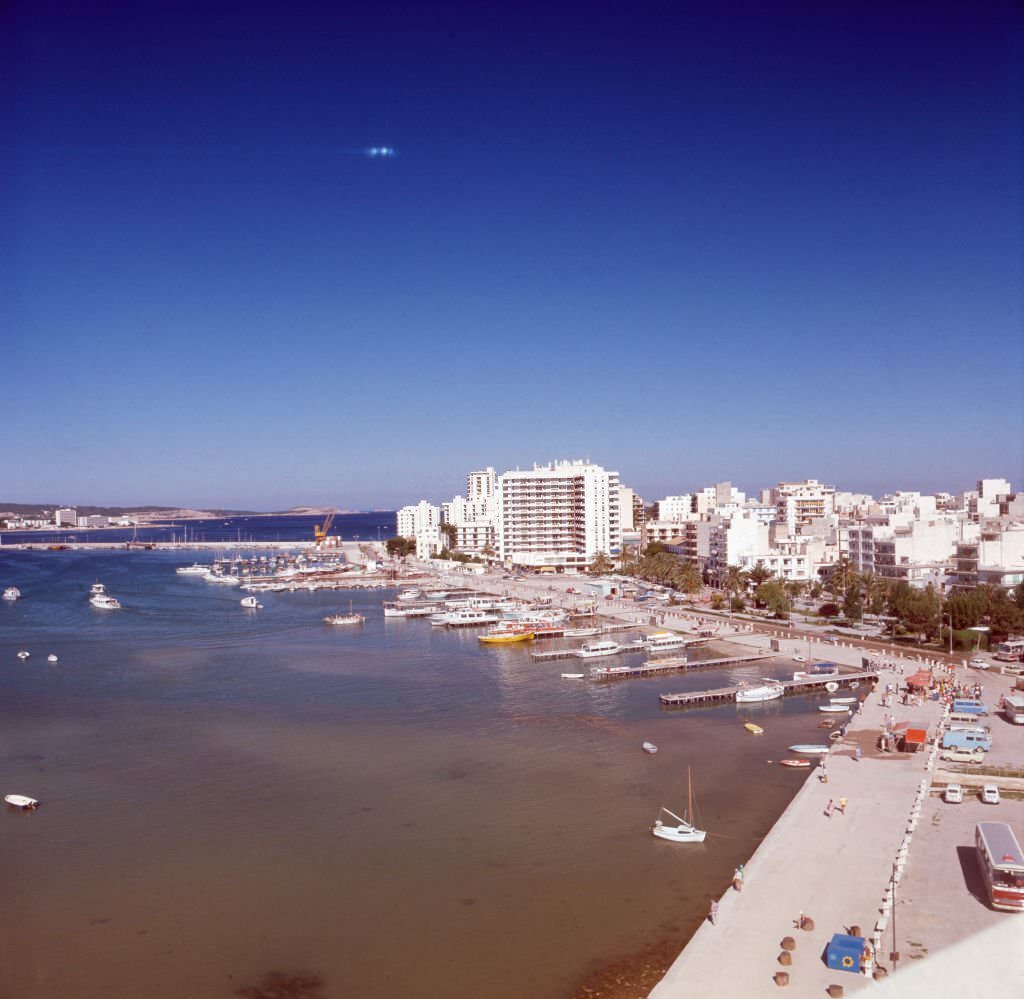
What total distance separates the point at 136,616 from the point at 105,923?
17695mm

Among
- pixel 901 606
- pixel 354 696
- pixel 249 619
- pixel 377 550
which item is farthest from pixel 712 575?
pixel 377 550

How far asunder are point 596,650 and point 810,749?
7082mm

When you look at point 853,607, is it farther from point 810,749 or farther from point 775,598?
point 810,749

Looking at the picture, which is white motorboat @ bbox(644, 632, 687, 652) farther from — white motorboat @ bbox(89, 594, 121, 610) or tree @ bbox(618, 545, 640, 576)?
white motorboat @ bbox(89, 594, 121, 610)

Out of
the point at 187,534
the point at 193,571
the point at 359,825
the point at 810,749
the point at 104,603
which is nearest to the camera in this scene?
the point at 359,825

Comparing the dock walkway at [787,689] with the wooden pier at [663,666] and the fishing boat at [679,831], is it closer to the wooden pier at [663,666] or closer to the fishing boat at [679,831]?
the wooden pier at [663,666]

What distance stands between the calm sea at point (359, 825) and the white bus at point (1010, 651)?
3.39 meters

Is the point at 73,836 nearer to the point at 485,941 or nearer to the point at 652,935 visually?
the point at 485,941

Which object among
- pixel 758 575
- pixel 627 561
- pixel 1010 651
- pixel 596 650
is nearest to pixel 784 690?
pixel 1010 651

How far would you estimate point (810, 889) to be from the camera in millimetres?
5719

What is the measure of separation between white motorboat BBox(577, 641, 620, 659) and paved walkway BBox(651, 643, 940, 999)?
799 cm

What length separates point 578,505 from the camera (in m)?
31.8

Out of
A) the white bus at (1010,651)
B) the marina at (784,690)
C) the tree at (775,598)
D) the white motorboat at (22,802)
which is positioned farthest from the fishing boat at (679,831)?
the tree at (775,598)

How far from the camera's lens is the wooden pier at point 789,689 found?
12328 mm
